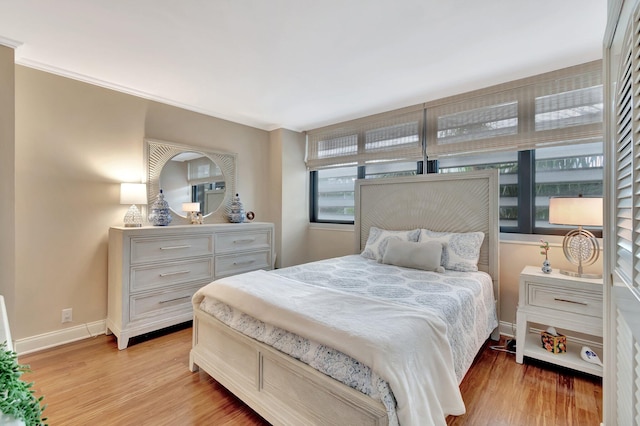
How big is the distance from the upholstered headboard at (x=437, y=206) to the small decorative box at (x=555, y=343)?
18.9 inches

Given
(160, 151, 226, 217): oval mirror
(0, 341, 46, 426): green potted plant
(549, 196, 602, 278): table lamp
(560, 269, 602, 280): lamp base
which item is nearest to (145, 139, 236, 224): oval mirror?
(160, 151, 226, 217): oval mirror

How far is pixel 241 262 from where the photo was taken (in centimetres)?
343

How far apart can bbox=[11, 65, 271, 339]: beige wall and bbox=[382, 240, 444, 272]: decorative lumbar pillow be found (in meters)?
2.72

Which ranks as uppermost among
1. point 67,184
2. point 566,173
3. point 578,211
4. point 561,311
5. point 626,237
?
point 566,173

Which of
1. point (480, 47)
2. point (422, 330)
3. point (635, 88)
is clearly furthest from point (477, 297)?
point (480, 47)

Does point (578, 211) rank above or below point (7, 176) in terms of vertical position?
below

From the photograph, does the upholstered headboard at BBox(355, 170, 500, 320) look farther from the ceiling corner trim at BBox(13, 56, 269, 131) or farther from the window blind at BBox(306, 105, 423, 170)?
the ceiling corner trim at BBox(13, 56, 269, 131)

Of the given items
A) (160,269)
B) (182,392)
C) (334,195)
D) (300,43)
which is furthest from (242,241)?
(300,43)

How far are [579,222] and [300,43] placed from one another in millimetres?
2393

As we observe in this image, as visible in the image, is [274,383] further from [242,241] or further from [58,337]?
[58,337]

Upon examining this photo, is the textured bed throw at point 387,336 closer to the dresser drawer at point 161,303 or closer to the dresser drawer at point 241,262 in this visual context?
the dresser drawer at point 161,303

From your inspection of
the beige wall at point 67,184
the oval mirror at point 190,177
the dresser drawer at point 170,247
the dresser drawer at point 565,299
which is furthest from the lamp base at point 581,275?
the beige wall at point 67,184

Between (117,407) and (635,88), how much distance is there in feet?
9.80

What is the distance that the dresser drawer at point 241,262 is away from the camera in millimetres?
3244
